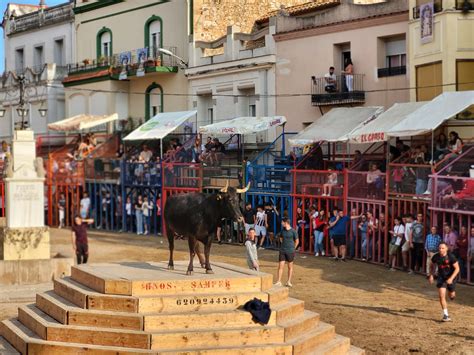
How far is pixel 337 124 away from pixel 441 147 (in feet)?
14.9

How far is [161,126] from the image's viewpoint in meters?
36.4

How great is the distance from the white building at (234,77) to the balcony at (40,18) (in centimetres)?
1188

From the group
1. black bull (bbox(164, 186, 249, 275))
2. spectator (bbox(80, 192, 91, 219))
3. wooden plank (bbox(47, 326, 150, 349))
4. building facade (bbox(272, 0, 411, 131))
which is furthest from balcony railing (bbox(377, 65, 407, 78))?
wooden plank (bbox(47, 326, 150, 349))

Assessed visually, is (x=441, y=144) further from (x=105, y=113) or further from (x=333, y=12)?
(x=105, y=113)

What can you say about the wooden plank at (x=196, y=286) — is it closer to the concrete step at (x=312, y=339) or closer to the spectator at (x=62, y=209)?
the concrete step at (x=312, y=339)

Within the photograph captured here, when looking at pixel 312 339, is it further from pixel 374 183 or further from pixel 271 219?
pixel 271 219

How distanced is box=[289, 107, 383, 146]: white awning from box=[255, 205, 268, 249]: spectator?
8.69ft

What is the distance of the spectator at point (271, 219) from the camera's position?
29391 millimetres

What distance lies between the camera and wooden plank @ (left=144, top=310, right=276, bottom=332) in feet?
43.0

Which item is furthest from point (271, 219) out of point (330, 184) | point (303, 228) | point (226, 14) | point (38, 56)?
point (38, 56)

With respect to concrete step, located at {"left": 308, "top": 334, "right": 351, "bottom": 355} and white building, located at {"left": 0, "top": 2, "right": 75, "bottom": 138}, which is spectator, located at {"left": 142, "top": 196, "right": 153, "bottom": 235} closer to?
white building, located at {"left": 0, "top": 2, "right": 75, "bottom": 138}

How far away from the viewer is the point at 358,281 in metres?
22.2

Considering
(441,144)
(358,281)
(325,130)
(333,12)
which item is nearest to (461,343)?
(358,281)

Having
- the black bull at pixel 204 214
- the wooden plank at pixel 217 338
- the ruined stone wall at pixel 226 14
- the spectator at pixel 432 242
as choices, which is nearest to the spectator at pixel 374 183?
the spectator at pixel 432 242
